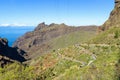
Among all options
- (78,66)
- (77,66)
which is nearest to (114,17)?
(78,66)

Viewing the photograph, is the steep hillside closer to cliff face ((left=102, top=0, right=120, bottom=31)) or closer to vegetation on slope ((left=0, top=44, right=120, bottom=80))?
vegetation on slope ((left=0, top=44, right=120, bottom=80))

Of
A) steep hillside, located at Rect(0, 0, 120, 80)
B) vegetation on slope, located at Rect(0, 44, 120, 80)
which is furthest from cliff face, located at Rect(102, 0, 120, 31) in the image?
vegetation on slope, located at Rect(0, 44, 120, 80)

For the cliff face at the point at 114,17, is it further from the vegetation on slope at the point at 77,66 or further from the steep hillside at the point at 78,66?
the vegetation on slope at the point at 77,66

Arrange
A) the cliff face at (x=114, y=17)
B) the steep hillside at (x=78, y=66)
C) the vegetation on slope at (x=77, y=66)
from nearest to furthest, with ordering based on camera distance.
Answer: the vegetation on slope at (x=77, y=66) < the steep hillside at (x=78, y=66) < the cliff face at (x=114, y=17)

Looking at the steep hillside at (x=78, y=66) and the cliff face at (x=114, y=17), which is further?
the cliff face at (x=114, y=17)

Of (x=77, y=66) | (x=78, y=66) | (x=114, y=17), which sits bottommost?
(x=78, y=66)

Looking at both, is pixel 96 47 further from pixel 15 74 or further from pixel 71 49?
pixel 15 74

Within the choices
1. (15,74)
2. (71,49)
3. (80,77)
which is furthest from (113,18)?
(80,77)

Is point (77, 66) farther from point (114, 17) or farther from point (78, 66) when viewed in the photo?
point (114, 17)

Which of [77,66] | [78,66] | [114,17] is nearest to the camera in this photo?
[77,66]

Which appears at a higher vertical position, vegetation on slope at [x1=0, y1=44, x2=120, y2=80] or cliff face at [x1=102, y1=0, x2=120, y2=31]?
cliff face at [x1=102, y1=0, x2=120, y2=31]

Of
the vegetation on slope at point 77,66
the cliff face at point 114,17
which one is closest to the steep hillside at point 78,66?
the vegetation on slope at point 77,66
